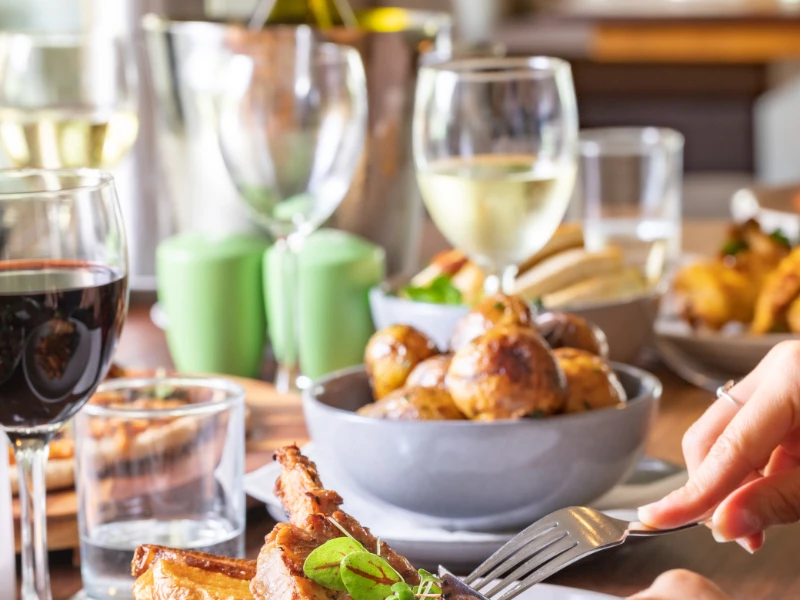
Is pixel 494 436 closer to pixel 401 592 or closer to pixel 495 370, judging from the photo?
pixel 495 370

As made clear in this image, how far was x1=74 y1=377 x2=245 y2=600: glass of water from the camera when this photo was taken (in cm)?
86

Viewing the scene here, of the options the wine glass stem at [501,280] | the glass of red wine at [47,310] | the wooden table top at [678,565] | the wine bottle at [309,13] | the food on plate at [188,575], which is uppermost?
the wine bottle at [309,13]

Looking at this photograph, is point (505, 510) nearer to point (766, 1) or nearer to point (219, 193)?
point (219, 193)

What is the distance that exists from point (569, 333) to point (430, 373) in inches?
6.0

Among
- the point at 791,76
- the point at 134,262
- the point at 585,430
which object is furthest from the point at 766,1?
the point at 585,430

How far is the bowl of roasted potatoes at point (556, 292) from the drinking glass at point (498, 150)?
0.23ft

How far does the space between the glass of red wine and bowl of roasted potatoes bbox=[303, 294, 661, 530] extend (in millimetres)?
223

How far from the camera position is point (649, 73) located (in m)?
6.16

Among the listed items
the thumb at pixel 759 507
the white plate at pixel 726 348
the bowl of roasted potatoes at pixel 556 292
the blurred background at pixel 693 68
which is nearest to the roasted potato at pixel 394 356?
the bowl of roasted potatoes at pixel 556 292

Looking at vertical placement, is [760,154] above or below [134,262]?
below

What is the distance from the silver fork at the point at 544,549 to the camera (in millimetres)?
702

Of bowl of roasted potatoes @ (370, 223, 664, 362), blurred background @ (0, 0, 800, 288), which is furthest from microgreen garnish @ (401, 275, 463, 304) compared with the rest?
blurred background @ (0, 0, 800, 288)

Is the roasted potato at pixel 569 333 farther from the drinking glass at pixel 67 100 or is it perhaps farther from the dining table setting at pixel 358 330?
the drinking glass at pixel 67 100

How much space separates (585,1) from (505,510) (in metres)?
5.81
